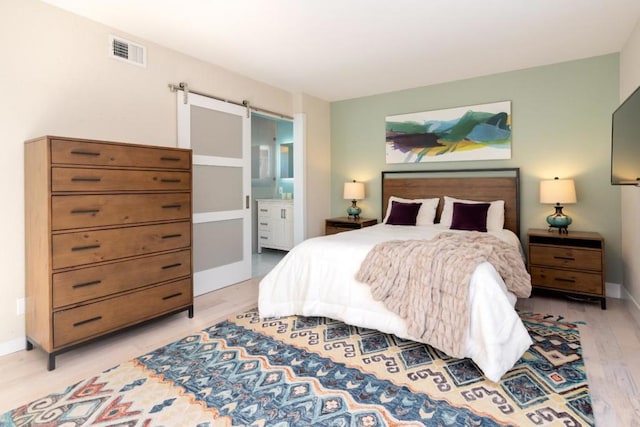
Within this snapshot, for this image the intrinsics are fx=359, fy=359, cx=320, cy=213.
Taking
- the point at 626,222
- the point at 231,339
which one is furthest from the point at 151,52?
the point at 626,222

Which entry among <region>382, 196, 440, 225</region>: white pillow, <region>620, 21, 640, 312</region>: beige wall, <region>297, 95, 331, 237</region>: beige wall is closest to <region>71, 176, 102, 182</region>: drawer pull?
<region>297, 95, 331, 237</region>: beige wall

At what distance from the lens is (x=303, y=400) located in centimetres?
186

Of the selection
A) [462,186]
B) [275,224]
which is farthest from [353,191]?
[275,224]

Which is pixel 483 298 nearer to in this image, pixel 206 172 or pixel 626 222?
pixel 626 222

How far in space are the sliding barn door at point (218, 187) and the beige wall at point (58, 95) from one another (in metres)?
0.29

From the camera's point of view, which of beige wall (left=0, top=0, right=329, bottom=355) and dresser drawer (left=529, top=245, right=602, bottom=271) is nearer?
beige wall (left=0, top=0, right=329, bottom=355)

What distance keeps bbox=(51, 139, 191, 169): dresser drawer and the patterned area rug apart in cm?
134

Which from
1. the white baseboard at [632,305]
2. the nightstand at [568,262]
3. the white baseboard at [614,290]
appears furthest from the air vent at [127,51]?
the white baseboard at [614,290]

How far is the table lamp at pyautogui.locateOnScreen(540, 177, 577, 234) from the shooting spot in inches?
138

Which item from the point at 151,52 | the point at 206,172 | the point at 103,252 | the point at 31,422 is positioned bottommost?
the point at 31,422

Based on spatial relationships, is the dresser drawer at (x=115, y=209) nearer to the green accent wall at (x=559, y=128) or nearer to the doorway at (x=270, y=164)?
the green accent wall at (x=559, y=128)

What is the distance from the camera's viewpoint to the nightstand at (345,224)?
480 cm

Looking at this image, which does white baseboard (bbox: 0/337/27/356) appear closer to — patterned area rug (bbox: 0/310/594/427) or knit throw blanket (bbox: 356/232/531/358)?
patterned area rug (bbox: 0/310/594/427)

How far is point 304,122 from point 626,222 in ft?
12.2
